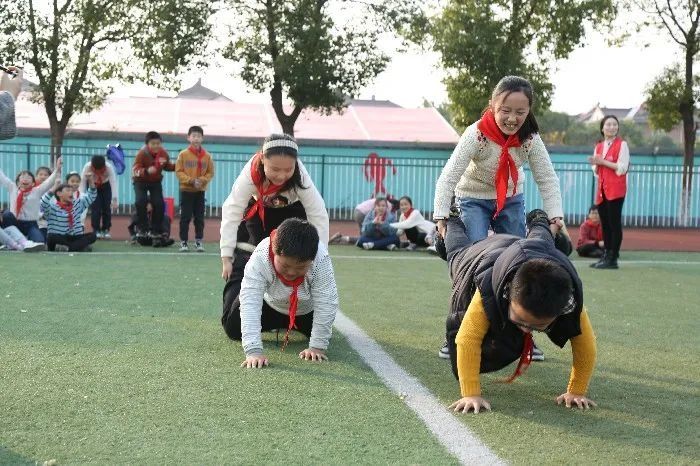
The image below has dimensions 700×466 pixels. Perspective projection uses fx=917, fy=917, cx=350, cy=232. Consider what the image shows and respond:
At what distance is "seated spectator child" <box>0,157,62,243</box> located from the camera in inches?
536

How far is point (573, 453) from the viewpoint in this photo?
12.0 feet

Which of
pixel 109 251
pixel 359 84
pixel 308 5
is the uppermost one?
pixel 308 5

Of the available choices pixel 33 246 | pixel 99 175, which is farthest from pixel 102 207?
pixel 33 246

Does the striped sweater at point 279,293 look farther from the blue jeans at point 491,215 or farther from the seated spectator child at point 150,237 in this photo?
the seated spectator child at point 150,237

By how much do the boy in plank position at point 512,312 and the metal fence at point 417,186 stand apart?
22.3m

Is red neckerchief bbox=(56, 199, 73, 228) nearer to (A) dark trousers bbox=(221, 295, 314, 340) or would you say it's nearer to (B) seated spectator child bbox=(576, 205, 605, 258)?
(B) seated spectator child bbox=(576, 205, 605, 258)

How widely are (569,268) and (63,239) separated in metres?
10.5

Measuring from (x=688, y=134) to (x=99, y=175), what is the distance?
711 inches

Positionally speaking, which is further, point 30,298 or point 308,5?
point 308,5

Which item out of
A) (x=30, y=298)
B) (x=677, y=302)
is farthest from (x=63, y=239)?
(x=677, y=302)

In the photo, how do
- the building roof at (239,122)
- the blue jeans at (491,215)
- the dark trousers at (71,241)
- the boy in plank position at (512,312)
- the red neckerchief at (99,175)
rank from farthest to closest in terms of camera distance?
1. the building roof at (239,122)
2. the red neckerchief at (99,175)
3. the dark trousers at (71,241)
4. the blue jeans at (491,215)
5. the boy in plank position at (512,312)

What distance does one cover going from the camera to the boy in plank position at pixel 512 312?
388cm

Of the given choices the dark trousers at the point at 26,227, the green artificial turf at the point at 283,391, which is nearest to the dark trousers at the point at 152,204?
the dark trousers at the point at 26,227

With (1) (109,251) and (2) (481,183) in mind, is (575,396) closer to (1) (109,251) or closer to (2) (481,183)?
(2) (481,183)
